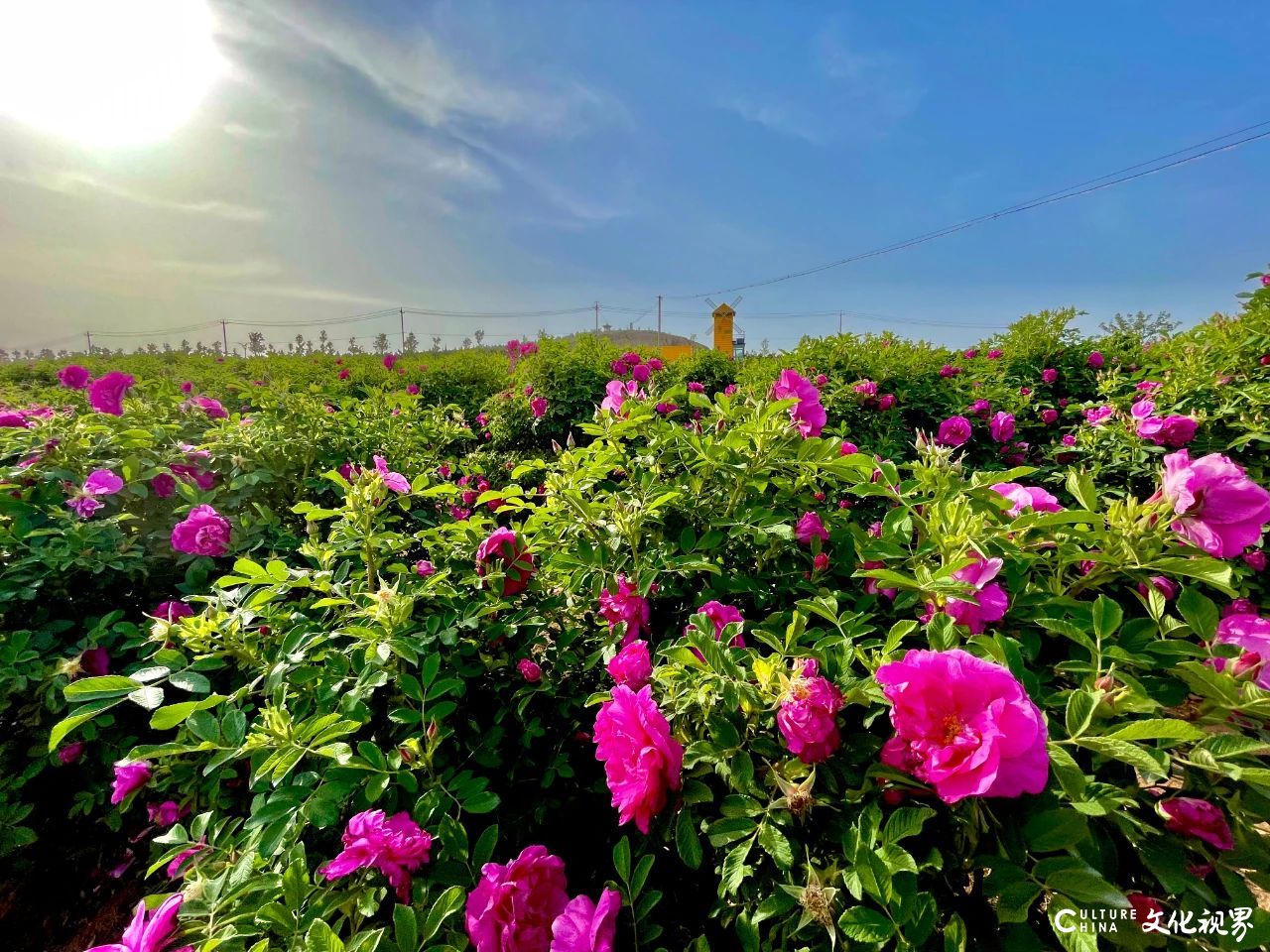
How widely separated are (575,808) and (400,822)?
530mm

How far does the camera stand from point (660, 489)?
131cm

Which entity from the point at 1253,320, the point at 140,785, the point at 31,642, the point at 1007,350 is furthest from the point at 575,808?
the point at 1007,350

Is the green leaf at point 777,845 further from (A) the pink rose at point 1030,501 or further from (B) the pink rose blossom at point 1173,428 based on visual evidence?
(B) the pink rose blossom at point 1173,428

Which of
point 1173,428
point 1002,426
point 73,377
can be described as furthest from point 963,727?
point 73,377

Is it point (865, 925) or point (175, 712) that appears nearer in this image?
point (865, 925)

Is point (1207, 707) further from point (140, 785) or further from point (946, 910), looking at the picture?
point (140, 785)

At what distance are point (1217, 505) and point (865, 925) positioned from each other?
792 millimetres

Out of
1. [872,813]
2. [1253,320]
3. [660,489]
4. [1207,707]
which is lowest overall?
[872,813]

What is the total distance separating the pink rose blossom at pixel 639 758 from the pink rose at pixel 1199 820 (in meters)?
0.62

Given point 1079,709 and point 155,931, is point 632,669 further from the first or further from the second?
point 155,931

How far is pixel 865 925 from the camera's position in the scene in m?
0.68

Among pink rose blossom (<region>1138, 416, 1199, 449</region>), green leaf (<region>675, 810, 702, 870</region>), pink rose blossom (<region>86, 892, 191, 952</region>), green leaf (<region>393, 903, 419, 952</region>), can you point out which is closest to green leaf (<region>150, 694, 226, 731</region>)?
pink rose blossom (<region>86, 892, 191, 952</region>)

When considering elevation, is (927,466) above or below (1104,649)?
above

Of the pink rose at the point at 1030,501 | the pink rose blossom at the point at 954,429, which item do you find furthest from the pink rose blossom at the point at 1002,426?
the pink rose at the point at 1030,501
